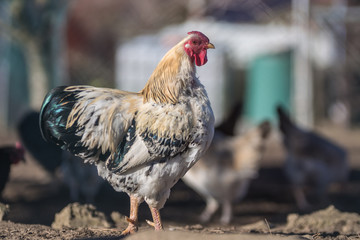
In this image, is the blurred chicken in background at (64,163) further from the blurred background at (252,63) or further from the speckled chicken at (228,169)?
the blurred background at (252,63)

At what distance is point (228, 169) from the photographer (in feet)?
20.4

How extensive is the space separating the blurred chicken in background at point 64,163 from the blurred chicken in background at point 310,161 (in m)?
2.83

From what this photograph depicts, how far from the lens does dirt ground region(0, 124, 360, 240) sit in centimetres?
390

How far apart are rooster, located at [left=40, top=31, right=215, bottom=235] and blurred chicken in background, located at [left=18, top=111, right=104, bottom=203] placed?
103 inches

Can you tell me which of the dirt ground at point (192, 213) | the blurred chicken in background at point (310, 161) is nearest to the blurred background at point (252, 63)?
the dirt ground at point (192, 213)

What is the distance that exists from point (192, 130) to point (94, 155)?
85 cm

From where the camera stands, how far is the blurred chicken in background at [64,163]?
6.46 m

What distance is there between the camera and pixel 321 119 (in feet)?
50.1

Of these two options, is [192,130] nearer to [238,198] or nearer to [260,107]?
[238,198]

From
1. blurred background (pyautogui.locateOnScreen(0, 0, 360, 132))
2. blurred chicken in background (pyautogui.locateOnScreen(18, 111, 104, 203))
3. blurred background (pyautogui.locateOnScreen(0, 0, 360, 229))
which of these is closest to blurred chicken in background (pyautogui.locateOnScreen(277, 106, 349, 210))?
blurred chicken in background (pyautogui.locateOnScreen(18, 111, 104, 203))

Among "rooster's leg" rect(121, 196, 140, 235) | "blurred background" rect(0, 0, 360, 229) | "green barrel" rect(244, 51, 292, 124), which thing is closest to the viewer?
"rooster's leg" rect(121, 196, 140, 235)

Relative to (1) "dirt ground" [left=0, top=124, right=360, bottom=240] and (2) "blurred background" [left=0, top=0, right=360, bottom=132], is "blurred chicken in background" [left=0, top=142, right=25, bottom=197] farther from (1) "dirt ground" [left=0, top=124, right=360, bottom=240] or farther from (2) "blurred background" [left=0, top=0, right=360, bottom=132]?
(2) "blurred background" [left=0, top=0, right=360, bottom=132]

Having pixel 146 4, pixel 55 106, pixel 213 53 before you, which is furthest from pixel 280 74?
pixel 55 106

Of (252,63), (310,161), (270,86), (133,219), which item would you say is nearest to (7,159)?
(133,219)
